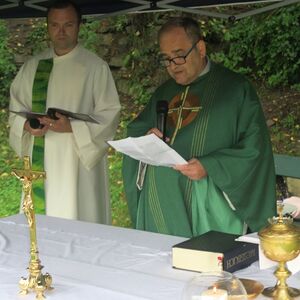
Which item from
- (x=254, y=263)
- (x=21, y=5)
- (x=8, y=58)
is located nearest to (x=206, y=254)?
(x=254, y=263)

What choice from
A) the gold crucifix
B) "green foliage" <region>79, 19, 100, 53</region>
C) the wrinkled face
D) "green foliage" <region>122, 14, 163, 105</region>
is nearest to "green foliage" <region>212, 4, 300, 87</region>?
"green foliage" <region>122, 14, 163, 105</region>

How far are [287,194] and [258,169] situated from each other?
2299 mm

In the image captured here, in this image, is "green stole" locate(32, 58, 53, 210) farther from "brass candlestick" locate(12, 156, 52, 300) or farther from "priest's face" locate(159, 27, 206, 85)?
"brass candlestick" locate(12, 156, 52, 300)

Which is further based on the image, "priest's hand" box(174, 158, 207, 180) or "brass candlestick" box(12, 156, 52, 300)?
"priest's hand" box(174, 158, 207, 180)

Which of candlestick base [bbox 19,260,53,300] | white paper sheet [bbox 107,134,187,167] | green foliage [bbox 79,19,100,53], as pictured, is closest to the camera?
candlestick base [bbox 19,260,53,300]

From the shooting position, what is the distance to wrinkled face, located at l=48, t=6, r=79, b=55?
14.3 ft

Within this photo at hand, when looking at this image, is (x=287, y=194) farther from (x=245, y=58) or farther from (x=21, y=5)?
(x=245, y=58)

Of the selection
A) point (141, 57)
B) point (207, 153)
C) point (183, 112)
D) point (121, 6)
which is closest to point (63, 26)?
point (121, 6)

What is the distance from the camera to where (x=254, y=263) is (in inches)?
91.4

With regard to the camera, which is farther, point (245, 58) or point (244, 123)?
point (245, 58)

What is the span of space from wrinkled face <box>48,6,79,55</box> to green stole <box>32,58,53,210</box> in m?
0.23

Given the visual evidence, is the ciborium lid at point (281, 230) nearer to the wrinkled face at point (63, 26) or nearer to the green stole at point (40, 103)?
the wrinkled face at point (63, 26)

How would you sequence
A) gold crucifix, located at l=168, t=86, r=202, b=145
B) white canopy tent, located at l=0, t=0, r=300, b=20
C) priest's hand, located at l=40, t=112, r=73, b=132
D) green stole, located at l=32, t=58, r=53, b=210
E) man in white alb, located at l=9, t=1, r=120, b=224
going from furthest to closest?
white canopy tent, located at l=0, t=0, r=300, b=20 < green stole, located at l=32, t=58, r=53, b=210 < man in white alb, located at l=9, t=1, r=120, b=224 < priest's hand, located at l=40, t=112, r=73, b=132 < gold crucifix, located at l=168, t=86, r=202, b=145

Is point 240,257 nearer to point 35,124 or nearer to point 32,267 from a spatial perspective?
point 32,267
